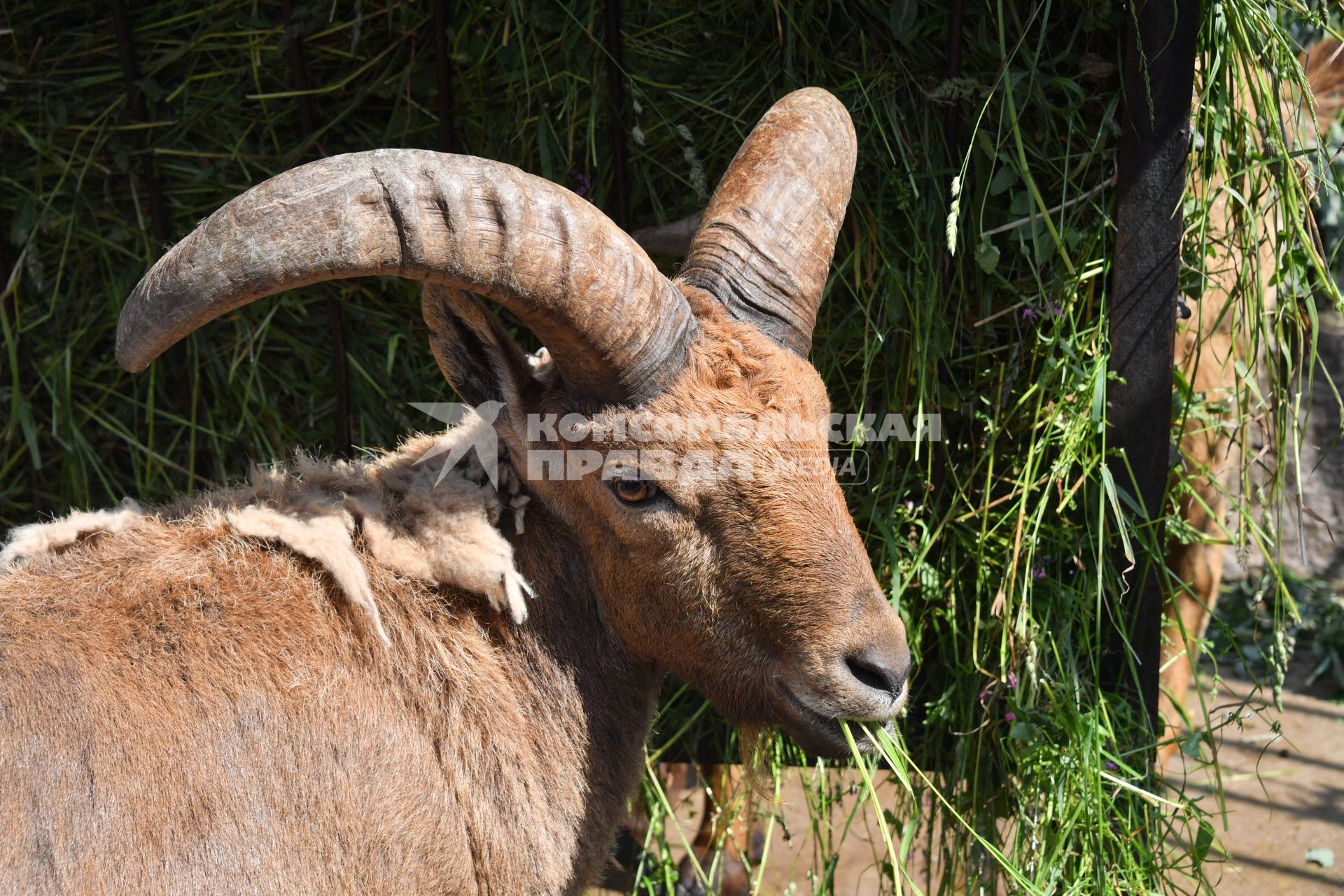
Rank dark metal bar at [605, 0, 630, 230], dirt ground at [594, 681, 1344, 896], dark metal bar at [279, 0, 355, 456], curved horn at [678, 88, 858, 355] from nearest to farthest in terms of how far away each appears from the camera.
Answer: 1. curved horn at [678, 88, 858, 355]
2. dark metal bar at [605, 0, 630, 230]
3. dark metal bar at [279, 0, 355, 456]
4. dirt ground at [594, 681, 1344, 896]

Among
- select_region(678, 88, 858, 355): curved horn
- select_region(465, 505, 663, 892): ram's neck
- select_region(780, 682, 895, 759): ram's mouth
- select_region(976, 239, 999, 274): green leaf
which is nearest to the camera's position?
select_region(780, 682, 895, 759): ram's mouth

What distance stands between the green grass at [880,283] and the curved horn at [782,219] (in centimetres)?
41

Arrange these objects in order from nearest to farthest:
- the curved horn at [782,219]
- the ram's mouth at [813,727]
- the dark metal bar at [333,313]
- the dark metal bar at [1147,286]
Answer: the ram's mouth at [813,727], the curved horn at [782,219], the dark metal bar at [1147,286], the dark metal bar at [333,313]

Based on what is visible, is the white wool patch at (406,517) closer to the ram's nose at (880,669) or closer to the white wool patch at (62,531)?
the white wool patch at (62,531)

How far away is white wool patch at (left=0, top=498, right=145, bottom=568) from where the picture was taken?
286 centimetres

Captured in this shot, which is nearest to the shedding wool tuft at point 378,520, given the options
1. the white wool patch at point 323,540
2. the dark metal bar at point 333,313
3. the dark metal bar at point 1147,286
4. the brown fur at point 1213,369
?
the white wool patch at point 323,540

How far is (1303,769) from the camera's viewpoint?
6000 mm

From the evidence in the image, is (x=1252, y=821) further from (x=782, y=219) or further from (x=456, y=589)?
(x=456, y=589)

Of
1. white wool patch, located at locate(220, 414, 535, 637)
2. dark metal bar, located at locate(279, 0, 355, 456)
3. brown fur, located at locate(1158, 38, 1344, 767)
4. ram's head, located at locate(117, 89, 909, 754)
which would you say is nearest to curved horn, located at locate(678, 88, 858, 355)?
ram's head, located at locate(117, 89, 909, 754)

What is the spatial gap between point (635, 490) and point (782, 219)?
966 millimetres

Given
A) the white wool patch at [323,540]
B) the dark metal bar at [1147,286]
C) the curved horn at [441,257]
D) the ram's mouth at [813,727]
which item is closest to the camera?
the curved horn at [441,257]

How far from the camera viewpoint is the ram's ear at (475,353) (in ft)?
9.43

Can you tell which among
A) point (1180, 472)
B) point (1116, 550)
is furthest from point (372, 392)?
point (1180, 472)

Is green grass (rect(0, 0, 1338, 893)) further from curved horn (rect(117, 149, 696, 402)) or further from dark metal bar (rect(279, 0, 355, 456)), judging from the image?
curved horn (rect(117, 149, 696, 402))
